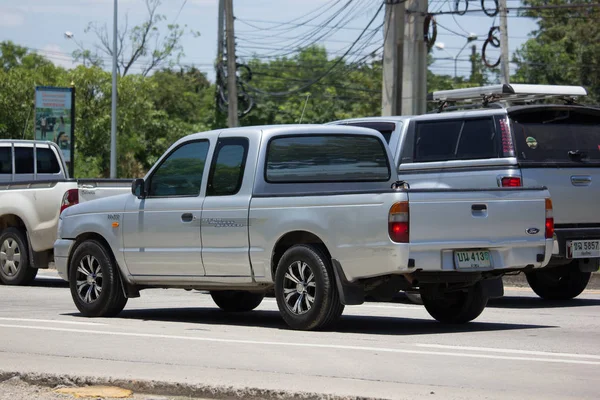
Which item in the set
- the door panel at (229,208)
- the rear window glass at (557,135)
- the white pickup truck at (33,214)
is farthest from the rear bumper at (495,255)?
the white pickup truck at (33,214)

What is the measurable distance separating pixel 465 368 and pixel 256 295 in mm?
4908

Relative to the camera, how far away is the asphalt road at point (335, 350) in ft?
24.6

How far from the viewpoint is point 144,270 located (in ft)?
39.0

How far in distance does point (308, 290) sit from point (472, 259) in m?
1.46

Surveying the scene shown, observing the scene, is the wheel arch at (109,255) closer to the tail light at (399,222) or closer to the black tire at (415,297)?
the black tire at (415,297)

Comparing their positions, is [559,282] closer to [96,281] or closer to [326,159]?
[326,159]

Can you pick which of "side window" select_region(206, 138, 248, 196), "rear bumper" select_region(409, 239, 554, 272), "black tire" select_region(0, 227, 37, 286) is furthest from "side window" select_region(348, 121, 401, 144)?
"black tire" select_region(0, 227, 37, 286)

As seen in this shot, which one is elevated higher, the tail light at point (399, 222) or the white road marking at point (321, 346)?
the tail light at point (399, 222)

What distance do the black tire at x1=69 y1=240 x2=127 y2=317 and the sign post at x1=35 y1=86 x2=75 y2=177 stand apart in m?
22.9

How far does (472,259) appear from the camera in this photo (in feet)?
33.9

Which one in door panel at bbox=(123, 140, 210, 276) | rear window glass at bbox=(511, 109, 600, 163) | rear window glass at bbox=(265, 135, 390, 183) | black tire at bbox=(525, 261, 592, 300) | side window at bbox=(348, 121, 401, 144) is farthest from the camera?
side window at bbox=(348, 121, 401, 144)

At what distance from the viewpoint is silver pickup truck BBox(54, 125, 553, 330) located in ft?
33.1

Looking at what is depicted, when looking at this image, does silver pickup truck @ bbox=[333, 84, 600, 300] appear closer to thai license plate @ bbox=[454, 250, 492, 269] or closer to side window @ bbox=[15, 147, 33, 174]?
thai license plate @ bbox=[454, 250, 492, 269]

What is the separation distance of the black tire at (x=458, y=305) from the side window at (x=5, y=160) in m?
10.8
